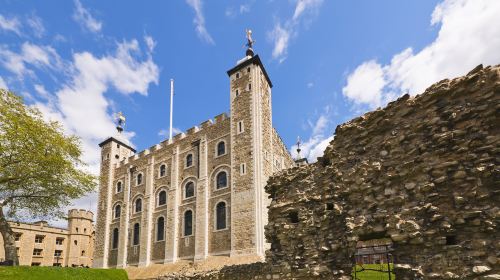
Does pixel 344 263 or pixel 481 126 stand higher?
pixel 481 126

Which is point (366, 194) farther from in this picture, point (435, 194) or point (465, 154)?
point (465, 154)

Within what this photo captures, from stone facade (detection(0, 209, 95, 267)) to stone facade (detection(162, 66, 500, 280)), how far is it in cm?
4772

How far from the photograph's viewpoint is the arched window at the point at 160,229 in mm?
28500

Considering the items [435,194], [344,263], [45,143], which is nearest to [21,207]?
[45,143]

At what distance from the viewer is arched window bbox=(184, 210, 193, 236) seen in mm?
26627

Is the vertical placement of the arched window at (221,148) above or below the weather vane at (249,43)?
below

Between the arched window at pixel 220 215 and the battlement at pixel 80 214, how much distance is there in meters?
34.0

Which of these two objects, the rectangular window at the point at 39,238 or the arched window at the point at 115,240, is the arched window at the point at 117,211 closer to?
the arched window at the point at 115,240

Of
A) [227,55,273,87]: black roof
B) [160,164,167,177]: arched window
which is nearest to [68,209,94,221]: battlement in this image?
[160,164,167,177]: arched window

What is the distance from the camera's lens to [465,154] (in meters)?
5.70

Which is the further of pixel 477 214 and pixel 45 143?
pixel 45 143

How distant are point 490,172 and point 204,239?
21905 mm

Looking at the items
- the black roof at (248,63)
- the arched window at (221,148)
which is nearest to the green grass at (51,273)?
the arched window at (221,148)

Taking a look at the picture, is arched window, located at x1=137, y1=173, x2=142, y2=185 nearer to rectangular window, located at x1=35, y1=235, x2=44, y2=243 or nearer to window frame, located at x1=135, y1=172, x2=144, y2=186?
window frame, located at x1=135, y1=172, x2=144, y2=186
